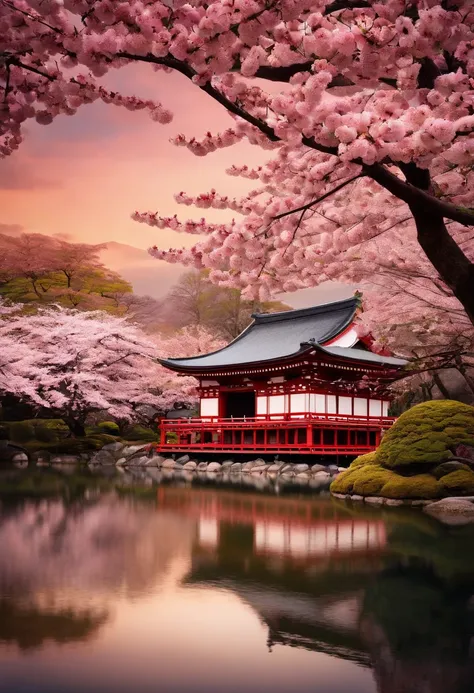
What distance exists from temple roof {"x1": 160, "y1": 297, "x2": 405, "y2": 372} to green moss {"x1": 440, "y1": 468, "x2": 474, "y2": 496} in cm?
912

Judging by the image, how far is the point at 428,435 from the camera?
12.1 meters

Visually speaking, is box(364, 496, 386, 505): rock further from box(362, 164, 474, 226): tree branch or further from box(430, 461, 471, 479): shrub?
box(362, 164, 474, 226): tree branch

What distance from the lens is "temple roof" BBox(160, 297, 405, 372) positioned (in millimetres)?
22609

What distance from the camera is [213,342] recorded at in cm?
3238

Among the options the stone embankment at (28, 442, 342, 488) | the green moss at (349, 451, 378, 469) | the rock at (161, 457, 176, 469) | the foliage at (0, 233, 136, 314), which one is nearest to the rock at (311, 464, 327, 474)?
the stone embankment at (28, 442, 342, 488)

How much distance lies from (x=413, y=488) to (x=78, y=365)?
1641cm

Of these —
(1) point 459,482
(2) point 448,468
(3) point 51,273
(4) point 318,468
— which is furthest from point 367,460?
(3) point 51,273

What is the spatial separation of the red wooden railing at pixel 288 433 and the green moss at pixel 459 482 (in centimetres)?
821

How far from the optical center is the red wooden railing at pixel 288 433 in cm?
2016

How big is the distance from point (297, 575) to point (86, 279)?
2997 cm

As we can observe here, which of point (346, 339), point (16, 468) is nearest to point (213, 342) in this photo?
point (346, 339)

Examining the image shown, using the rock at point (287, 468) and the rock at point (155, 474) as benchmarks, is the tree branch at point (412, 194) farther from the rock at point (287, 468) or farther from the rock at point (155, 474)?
the rock at point (287, 468)

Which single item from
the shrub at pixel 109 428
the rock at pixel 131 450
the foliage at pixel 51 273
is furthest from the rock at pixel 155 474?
the foliage at pixel 51 273

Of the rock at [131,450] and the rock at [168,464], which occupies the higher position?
the rock at [131,450]
